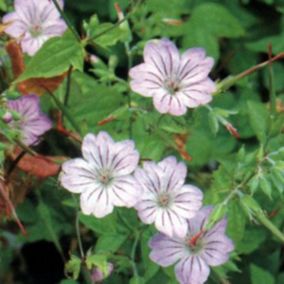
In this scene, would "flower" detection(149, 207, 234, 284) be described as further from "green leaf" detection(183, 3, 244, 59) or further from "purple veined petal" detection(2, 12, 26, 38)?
"green leaf" detection(183, 3, 244, 59)

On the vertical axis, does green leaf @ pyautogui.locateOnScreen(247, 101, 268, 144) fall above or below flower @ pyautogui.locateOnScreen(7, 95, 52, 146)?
below

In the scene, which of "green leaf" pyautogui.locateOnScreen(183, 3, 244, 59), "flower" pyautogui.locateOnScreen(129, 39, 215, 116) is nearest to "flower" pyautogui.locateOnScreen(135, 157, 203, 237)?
"flower" pyautogui.locateOnScreen(129, 39, 215, 116)

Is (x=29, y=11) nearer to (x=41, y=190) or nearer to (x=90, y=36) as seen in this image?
(x=90, y=36)

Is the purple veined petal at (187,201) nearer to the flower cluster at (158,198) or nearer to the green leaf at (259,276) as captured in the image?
the flower cluster at (158,198)

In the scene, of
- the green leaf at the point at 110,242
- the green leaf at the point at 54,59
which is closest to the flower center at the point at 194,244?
the green leaf at the point at 110,242

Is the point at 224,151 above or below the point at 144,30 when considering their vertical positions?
below

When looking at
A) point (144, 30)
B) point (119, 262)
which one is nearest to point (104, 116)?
point (144, 30)
